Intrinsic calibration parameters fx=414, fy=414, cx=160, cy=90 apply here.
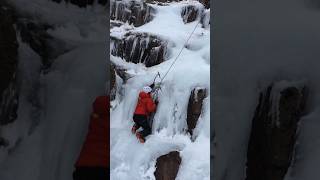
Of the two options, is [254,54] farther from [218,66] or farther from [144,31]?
[144,31]

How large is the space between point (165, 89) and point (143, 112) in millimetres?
325

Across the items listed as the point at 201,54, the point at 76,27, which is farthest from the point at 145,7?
the point at 76,27

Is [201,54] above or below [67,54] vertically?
below

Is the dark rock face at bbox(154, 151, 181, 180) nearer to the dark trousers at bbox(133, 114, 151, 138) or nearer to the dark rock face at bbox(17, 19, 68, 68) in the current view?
the dark trousers at bbox(133, 114, 151, 138)

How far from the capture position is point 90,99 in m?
1.88

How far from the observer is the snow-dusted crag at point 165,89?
3.47m

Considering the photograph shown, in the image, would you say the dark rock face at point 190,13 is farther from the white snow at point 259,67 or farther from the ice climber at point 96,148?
the ice climber at point 96,148

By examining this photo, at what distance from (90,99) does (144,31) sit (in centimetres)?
225

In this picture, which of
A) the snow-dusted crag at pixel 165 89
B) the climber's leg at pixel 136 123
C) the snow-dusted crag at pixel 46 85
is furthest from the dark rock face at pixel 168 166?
the snow-dusted crag at pixel 46 85

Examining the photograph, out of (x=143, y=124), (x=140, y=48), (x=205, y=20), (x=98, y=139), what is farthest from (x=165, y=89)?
(x=98, y=139)

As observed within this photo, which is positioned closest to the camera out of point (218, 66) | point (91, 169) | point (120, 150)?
point (91, 169)

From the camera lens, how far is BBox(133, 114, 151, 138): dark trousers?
3395mm

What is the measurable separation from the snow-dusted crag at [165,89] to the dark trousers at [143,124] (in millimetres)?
89

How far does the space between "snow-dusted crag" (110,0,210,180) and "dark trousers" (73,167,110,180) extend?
4.84ft
